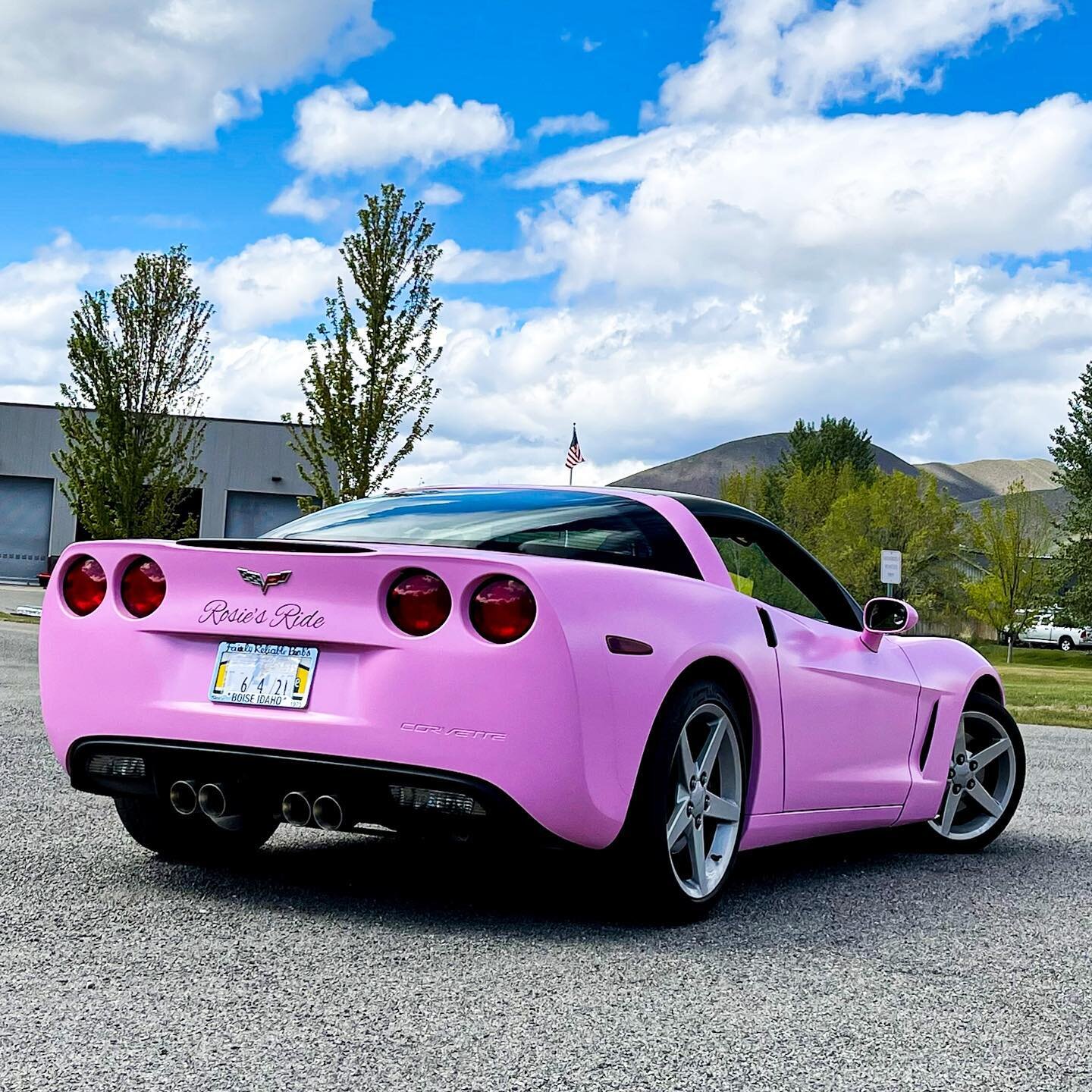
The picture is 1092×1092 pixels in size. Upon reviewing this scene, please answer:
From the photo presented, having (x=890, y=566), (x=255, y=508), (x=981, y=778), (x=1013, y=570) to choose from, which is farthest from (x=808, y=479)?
(x=981, y=778)

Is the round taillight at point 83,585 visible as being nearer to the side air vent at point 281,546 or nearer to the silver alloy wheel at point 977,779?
the side air vent at point 281,546

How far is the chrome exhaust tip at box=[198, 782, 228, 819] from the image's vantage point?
14.4 feet

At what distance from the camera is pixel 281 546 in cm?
448

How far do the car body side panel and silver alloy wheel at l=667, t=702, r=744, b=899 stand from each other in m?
1.45

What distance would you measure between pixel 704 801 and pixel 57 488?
55.0 m

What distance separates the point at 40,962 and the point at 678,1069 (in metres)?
1.69

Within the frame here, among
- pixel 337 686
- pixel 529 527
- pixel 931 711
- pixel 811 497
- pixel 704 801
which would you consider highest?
pixel 811 497

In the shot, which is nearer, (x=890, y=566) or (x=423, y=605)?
(x=423, y=605)

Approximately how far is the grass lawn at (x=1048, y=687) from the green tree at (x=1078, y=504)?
2.65 metres

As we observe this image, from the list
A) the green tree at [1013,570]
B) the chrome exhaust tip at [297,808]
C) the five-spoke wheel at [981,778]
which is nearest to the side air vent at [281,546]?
the chrome exhaust tip at [297,808]

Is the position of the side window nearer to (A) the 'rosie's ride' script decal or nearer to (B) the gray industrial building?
(A) the 'rosie's ride' script decal

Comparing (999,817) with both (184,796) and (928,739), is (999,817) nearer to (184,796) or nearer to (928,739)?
(928,739)

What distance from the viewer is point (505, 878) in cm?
514

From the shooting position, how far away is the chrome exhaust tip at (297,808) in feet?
14.1
